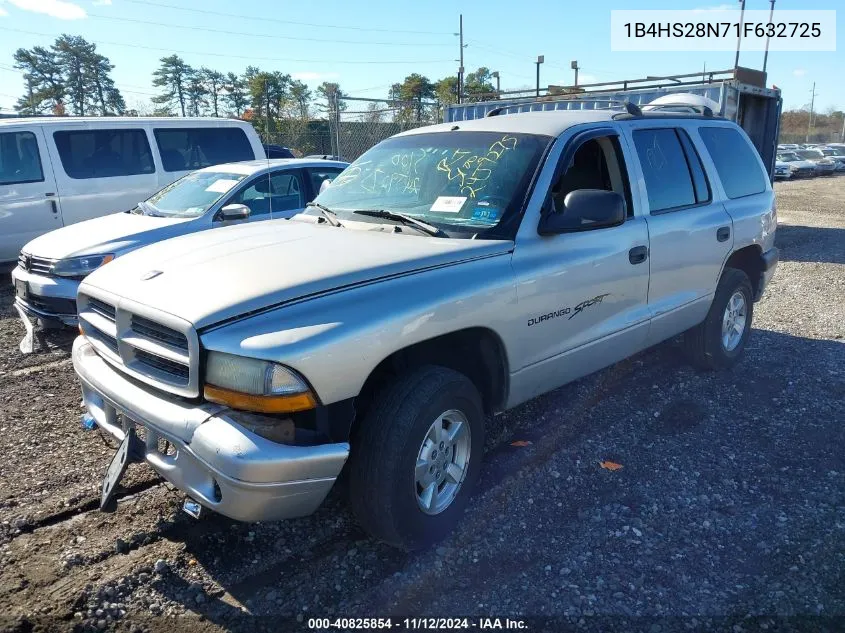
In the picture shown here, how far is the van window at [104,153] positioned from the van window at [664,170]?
7.04 m

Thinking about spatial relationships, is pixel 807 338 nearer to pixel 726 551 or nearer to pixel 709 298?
pixel 709 298

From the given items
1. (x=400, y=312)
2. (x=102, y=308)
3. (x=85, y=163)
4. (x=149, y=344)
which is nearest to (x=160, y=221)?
(x=85, y=163)

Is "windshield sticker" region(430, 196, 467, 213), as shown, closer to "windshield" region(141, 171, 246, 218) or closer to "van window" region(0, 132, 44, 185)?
Result: "windshield" region(141, 171, 246, 218)

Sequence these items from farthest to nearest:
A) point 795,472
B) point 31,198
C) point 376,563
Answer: point 31,198 → point 795,472 → point 376,563

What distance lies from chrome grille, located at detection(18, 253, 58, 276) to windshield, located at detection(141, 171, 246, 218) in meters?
1.21

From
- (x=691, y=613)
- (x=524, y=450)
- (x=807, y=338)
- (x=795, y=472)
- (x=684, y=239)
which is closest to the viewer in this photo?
(x=691, y=613)

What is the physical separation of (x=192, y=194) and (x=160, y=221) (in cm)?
55

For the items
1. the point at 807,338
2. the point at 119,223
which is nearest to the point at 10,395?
the point at 119,223

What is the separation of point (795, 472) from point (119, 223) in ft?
20.6

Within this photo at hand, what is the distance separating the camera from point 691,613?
2.63 meters

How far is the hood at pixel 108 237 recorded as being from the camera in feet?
19.5

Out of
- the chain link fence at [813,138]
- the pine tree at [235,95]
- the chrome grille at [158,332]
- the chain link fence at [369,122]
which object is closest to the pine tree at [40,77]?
the pine tree at [235,95]

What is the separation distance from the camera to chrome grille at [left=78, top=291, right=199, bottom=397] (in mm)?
2498

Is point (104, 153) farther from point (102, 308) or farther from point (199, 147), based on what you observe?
point (102, 308)
